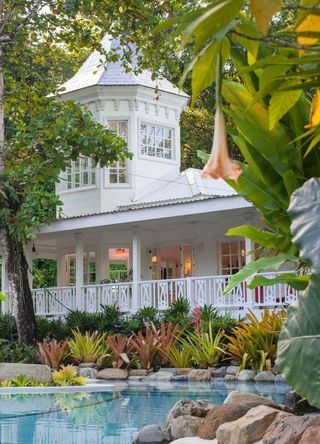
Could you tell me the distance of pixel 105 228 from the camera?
→ 1997 centimetres

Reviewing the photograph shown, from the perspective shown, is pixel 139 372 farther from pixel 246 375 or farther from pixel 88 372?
pixel 246 375

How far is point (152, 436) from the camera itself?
7852mm

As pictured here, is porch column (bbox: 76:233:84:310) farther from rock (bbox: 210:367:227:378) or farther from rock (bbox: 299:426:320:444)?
rock (bbox: 299:426:320:444)

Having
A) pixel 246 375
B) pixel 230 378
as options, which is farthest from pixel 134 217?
pixel 246 375

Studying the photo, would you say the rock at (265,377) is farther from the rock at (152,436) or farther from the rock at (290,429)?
the rock at (290,429)

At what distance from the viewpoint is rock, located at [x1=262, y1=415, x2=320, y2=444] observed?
534cm

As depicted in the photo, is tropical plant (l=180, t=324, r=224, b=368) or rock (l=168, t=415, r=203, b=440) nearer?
rock (l=168, t=415, r=203, b=440)

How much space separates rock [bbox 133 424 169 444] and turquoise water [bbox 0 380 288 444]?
0.26 m

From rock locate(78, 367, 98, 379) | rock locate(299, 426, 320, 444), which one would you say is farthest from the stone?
rock locate(299, 426, 320, 444)

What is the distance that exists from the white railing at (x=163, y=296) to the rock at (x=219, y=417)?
7501mm

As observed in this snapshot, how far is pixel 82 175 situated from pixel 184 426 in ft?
50.7

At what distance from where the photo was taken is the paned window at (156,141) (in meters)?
22.4

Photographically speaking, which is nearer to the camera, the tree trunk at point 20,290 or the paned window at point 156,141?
the tree trunk at point 20,290

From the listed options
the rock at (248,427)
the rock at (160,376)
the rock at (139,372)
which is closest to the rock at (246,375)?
the rock at (160,376)
